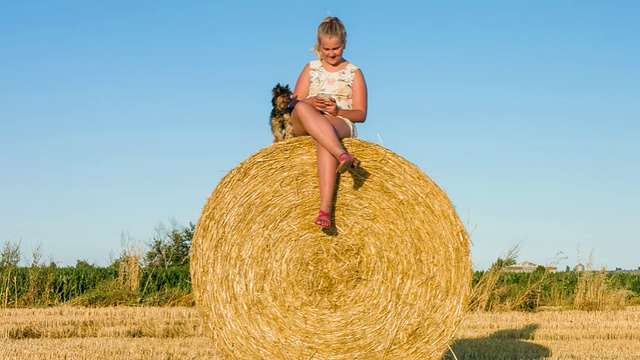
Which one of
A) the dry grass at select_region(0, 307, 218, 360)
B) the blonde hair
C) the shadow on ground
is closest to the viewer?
the blonde hair

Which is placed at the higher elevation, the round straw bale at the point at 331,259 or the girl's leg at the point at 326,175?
the girl's leg at the point at 326,175

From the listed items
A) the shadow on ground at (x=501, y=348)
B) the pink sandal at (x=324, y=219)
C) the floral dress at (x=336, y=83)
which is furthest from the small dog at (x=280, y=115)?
the shadow on ground at (x=501, y=348)

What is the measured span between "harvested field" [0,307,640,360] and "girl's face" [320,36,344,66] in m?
2.24

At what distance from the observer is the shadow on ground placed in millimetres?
6891

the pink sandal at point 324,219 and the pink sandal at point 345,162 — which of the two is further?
the pink sandal at point 324,219

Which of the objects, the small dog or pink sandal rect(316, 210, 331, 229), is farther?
the small dog

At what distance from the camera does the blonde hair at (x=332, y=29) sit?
532 cm

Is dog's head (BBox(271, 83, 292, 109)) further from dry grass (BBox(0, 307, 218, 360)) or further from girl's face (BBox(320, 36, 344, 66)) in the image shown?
dry grass (BBox(0, 307, 218, 360))

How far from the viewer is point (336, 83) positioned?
5496 mm

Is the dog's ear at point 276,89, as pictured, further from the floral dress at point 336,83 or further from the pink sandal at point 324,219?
the pink sandal at point 324,219

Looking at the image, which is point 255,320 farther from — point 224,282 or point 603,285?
point 603,285

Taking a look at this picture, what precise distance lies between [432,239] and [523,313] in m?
7.07

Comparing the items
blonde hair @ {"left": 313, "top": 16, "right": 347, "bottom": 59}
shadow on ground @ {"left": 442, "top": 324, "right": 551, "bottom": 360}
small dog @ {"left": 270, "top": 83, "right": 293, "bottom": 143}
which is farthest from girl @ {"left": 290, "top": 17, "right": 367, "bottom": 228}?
shadow on ground @ {"left": 442, "top": 324, "right": 551, "bottom": 360}

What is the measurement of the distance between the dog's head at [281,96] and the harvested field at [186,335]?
7.45ft
